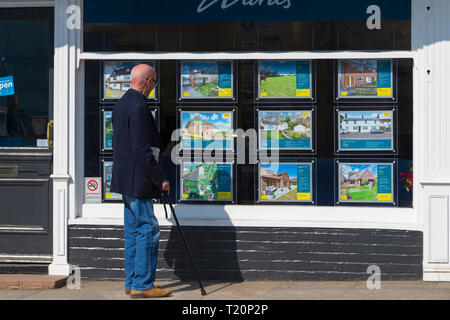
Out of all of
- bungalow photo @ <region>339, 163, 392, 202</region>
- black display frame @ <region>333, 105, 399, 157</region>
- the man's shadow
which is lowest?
the man's shadow

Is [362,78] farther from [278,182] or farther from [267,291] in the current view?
[267,291]

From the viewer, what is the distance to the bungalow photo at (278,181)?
750 centimetres

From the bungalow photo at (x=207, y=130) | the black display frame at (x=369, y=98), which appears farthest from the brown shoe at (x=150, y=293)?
the black display frame at (x=369, y=98)

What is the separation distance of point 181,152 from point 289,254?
1.52m

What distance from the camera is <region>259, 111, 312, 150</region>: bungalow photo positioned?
748cm

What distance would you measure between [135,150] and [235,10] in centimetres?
195

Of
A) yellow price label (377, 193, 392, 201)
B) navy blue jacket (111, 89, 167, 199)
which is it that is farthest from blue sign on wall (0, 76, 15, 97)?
yellow price label (377, 193, 392, 201)

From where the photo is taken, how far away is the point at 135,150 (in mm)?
6477

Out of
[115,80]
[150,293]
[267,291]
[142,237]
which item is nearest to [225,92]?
[115,80]

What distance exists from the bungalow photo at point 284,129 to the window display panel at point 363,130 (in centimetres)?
34

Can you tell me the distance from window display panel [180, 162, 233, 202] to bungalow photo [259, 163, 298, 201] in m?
0.33

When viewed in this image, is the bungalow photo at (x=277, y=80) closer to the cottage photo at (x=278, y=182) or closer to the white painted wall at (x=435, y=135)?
the cottage photo at (x=278, y=182)

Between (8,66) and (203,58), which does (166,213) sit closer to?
(203,58)

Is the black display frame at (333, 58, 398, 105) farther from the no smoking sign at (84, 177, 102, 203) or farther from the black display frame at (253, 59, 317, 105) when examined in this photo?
the no smoking sign at (84, 177, 102, 203)
